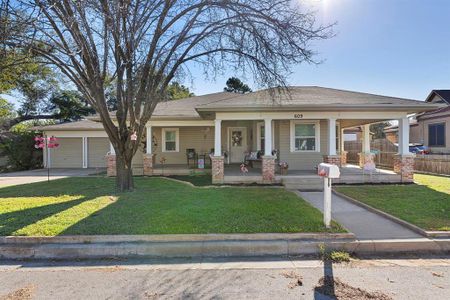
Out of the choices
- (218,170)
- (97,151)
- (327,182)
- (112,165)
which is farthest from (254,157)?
(97,151)

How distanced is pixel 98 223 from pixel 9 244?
1420mm

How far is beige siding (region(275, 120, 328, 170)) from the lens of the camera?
1343cm

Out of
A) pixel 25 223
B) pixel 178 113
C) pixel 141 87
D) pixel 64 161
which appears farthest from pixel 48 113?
pixel 25 223

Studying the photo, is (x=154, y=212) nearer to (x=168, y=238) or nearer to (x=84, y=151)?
(x=168, y=238)

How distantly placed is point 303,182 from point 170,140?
8891 mm

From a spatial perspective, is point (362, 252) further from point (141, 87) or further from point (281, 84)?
point (141, 87)

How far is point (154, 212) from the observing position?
6609mm

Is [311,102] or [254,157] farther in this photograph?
[254,157]

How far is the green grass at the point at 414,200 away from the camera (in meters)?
6.01

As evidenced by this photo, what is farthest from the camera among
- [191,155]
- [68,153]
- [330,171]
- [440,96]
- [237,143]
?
[440,96]

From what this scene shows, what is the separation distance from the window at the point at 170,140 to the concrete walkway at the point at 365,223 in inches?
415

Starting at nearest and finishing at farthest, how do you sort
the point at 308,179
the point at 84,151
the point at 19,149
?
the point at 308,179 < the point at 84,151 < the point at 19,149

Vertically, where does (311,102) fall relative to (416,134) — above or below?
above

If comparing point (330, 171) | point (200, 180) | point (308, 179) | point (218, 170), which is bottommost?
point (200, 180)
